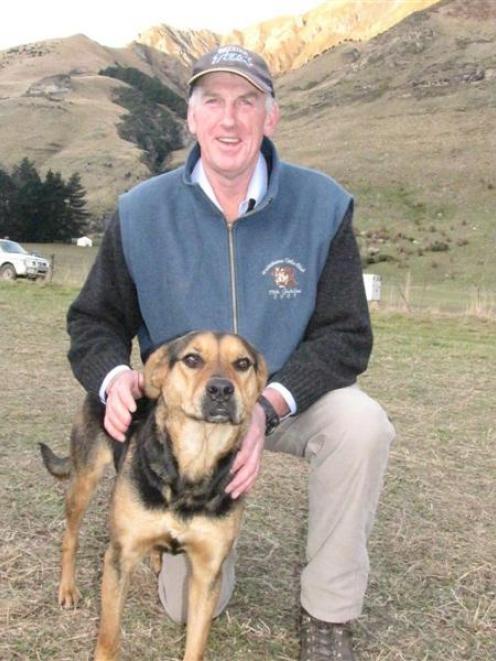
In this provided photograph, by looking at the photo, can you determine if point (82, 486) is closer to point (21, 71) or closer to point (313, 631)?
point (313, 631)

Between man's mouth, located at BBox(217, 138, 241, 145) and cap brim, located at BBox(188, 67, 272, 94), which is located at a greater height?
cap brim, located at BBox(188, 67, 272, 94)

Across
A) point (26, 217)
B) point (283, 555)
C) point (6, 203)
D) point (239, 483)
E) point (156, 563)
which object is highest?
point (239, 483)

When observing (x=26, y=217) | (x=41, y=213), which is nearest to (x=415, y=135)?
(x=41, y=213)

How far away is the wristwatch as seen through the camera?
3.15 meters

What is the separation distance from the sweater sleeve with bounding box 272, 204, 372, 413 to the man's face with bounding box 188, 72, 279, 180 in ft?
1.80

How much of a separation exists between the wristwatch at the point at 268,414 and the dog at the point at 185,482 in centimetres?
8

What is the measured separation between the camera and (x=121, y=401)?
3064 millimetres

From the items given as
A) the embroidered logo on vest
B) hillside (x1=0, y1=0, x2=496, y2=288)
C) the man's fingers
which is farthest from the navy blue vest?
hillside (x1=0, y1=0, x2=496, y2=288)

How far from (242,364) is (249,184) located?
3.46 ft

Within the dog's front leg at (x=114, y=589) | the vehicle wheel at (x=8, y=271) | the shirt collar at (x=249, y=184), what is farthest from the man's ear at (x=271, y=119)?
the vehicle wheel at (x=8, y=271)

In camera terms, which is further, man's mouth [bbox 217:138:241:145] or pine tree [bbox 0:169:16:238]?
pine tree [bbox 0:169:16:238]

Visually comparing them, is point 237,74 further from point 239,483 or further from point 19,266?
point 19,266

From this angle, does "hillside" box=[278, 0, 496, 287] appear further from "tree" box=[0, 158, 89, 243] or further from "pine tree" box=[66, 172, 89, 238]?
"tree" box=[0, 158, 89, 243]

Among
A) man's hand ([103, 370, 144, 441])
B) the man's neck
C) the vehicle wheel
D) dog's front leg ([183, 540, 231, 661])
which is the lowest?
the vehicle wheel
